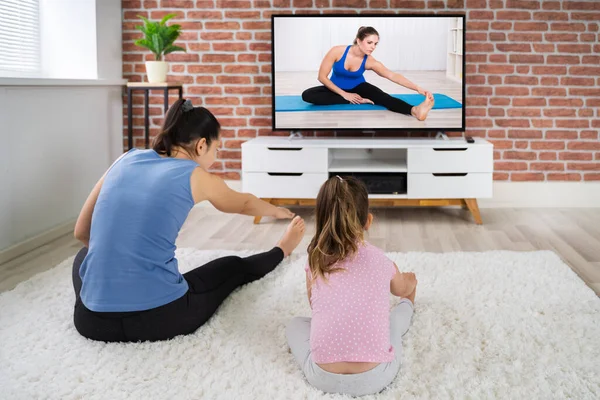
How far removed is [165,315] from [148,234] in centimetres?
28

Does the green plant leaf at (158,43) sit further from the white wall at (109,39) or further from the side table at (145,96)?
the white wall at (109,39)

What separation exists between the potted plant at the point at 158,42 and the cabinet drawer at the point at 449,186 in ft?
5.69

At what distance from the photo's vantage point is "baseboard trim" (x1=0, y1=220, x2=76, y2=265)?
3607 millimetres

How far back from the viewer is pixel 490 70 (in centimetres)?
490

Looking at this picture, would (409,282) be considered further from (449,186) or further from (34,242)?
(34,242)

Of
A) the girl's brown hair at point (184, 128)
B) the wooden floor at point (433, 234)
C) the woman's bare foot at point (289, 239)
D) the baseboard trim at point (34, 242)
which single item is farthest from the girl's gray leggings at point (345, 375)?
the baseboard trim at point (34, 242)

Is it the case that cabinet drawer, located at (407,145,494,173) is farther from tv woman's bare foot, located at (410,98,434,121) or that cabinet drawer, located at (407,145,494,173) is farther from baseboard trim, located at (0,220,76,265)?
baseboard trim, located at (0,220,76,265)

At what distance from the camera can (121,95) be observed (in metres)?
5.09

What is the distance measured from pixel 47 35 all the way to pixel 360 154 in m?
2.15

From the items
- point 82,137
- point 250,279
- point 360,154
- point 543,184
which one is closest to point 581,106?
point 543,184

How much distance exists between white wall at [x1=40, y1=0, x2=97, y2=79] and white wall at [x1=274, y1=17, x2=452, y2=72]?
3.89 ft

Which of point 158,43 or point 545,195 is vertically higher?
point 158,43

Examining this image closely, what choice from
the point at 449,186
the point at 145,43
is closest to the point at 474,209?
the point at 449,186

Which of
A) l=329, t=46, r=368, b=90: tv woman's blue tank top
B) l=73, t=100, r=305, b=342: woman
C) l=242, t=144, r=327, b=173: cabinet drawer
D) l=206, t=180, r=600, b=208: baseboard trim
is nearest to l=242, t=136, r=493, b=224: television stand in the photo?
l=242, t=144, r=327, b=173: cabinet drawer
